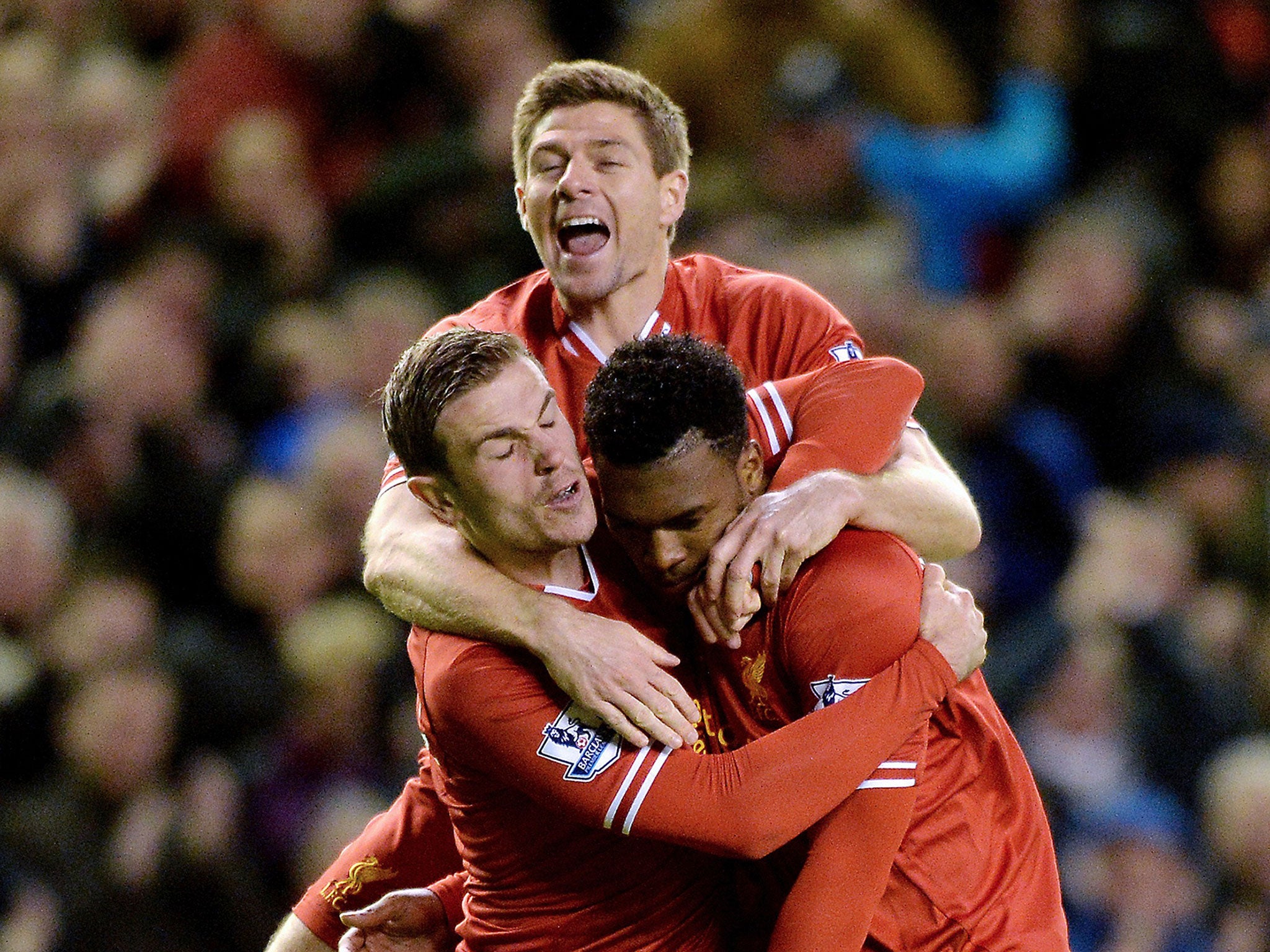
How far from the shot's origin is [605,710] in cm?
247

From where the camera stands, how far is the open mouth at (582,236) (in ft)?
9.83

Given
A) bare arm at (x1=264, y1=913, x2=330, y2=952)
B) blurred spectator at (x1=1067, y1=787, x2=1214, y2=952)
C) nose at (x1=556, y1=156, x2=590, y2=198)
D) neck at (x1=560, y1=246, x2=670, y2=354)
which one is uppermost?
nose at (x1=556, y1=156, x2=590, y2=198)

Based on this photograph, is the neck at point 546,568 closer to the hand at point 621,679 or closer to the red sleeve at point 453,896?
the hand at point 621,679

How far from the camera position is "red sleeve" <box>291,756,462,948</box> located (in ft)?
10.2

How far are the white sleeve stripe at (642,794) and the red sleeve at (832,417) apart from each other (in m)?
0.48

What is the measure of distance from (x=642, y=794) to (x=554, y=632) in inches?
9.7

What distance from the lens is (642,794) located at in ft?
8.07

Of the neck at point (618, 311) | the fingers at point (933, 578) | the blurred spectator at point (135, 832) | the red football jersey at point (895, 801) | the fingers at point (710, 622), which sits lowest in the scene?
the blurred spectator at point (135, 832)

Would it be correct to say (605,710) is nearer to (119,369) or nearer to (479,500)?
(479,500)

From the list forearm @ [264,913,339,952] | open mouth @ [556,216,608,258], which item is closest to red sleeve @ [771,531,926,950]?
open mouth @ [556,216,608,258]

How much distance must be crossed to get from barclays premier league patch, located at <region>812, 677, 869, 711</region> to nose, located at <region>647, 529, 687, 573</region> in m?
0.25


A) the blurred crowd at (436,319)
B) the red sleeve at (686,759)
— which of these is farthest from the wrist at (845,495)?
the blurred crowd at (436,319)

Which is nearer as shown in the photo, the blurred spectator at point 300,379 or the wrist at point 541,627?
the wrist at point 541,627

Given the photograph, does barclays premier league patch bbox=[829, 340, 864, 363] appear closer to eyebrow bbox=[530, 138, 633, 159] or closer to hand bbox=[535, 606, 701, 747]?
eyebrow bbox=[530, 138, 633, 159]
